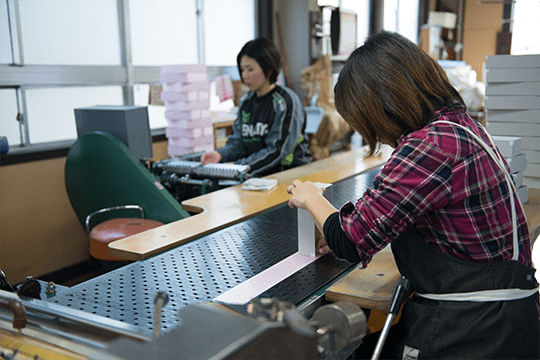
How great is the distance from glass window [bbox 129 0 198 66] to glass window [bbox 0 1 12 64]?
115 centimetres

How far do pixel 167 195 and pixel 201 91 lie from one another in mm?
1769

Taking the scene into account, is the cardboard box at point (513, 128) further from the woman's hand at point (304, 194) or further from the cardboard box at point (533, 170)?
the woman's hand at point (304, 194)

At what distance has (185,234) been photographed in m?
1.98

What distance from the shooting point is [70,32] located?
12.6 feet

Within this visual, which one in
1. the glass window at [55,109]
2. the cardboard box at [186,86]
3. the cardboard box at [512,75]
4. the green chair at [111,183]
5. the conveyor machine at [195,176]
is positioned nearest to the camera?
the green chair at [111,183]

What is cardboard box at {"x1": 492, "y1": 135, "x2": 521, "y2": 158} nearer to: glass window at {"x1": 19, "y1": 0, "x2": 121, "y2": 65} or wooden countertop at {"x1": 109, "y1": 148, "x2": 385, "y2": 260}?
wooden countertop at {"x1": 109, "y1": 148, "x2": 385, "y2": 260}

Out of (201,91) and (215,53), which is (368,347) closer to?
(201,91)

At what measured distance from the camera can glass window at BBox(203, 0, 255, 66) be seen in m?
5.19

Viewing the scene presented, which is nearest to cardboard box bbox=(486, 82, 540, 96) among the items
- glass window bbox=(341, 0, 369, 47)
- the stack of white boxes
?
the stack of white boxes

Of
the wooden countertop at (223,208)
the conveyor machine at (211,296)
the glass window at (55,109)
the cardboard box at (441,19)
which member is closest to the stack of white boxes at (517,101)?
the wooden countertop at (223,208)

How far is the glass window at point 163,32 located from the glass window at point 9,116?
46.9 inches

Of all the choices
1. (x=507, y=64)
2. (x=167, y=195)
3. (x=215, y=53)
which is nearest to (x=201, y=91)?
(x=215, y=53)

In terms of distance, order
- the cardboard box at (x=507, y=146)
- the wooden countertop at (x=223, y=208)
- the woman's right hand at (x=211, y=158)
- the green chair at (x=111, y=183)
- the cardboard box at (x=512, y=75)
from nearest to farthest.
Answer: the wooden countertop at (x=223, y=208) → the cardboard box at (x=507, y=146) → the green chair at (x=111, y=183) → the cardboard box at (x=512, y=75) → the woman's right hand at (x=211, y=158)

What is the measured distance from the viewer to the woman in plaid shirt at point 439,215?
45.9 inches
